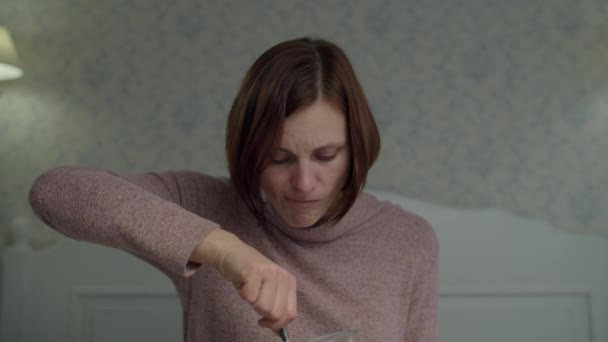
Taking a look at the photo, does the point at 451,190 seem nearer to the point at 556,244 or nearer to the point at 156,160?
the point at 556,244

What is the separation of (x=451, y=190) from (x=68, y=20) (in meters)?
1.33

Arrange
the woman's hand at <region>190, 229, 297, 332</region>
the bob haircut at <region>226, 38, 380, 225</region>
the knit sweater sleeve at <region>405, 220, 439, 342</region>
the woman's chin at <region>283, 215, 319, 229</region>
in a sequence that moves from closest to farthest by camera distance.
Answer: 1. the woman's hand at <region>190, 229, 297, 332</region>
2. the bob haircut at <region>226, 38, 380, 225</region>
3. the woman's chin at <region>283, 215, 319, 229</region>
4. the knit sweater sleeve at <region>405, 220, 439, 342</region>

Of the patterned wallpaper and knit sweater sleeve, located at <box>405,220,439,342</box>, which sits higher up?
the patterned wallpaper

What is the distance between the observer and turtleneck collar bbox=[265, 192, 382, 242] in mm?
1078

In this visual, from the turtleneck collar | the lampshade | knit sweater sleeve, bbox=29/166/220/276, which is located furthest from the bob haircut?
the lampshade

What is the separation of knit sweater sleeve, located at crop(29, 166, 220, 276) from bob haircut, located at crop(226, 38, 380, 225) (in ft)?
0.72

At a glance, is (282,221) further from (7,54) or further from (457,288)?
(7,54)

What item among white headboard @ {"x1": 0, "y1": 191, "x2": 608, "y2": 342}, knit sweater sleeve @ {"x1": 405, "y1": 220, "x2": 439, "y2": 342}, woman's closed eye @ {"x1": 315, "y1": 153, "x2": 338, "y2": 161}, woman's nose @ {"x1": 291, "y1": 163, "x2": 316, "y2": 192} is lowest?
white headboard @ {"x1": 0, "y1": 191, "x2": 608, "y2": 342}

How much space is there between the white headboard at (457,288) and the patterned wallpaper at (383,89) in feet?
0.27

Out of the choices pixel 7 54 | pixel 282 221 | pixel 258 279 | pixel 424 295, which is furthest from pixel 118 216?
pixel 7 54

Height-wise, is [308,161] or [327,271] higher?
[308,161]

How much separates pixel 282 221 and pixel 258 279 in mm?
460

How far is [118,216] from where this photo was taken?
0.69 metres

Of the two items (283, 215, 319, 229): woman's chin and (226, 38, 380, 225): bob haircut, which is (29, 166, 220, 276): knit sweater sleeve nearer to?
(226, 38, 380, 225): bob haircut
